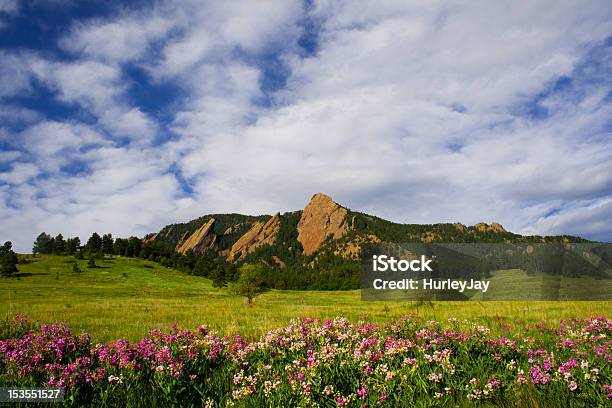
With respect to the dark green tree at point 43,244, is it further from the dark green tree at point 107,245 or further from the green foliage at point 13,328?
the green foliage at point 13,328

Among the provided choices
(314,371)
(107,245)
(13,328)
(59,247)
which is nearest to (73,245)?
(59,247)

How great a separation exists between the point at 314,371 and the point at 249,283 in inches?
1537

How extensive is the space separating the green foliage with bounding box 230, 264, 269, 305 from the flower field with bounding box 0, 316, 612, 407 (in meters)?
36.7

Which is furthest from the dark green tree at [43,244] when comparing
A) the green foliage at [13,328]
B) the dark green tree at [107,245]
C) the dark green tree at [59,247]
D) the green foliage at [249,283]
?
the green foliage at [13,328]

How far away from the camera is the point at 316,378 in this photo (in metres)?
4.92

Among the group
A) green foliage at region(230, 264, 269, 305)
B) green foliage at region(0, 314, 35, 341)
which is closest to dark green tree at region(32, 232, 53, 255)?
green foliage at region(230, 264, 269, 305)

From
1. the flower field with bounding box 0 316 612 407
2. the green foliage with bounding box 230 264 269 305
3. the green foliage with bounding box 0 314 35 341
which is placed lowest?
the green foliage with bounding box 230 264 269 305

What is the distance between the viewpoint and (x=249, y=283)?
42812 millimetres

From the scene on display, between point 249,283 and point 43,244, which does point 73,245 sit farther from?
point 249,283

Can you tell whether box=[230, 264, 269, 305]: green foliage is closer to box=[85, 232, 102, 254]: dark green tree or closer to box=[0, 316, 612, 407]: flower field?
box=[0, 316, 612, 407]: flower field

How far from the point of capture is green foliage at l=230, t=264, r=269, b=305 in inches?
1682

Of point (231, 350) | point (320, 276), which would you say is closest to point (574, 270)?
point (231, 350)

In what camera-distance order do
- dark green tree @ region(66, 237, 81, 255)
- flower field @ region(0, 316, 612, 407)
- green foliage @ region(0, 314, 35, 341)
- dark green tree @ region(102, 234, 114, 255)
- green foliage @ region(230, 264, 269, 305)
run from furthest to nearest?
dark green tree @ region(102, 234, 114, 255), dark green tree @ region(66, 237, 81, 255), green foliage @ region(230, 264, 269, 305), green foliage @ region(0, 314, 35, 341), flower field @ region(0, 316, 612, 407)

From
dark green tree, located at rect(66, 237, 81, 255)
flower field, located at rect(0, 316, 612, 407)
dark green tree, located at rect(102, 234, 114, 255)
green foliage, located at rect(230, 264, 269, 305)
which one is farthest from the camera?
dark green tree, located at rect(102, 234, 114, 255)
